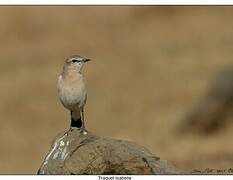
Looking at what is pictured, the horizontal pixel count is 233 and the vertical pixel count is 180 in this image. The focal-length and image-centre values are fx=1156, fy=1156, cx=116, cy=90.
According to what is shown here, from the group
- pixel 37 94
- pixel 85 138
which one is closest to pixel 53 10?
pixel 37 94

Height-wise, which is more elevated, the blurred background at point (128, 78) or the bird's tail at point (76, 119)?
the bird's tail at point (76, 119)

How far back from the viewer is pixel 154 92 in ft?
82.8

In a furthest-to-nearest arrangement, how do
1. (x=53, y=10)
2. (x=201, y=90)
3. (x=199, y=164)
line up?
(x=53, y=10), (x=201, y=90), (x=199, y=164)

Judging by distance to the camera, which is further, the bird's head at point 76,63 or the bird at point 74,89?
the bird's head at point 76,63

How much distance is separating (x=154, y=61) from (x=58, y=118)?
608cm

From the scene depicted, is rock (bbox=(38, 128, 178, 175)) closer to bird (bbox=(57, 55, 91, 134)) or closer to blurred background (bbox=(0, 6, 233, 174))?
bird (bbox=(57, 55, 91, 134))

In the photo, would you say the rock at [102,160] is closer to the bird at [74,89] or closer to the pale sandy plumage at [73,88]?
the bird at [74,89]

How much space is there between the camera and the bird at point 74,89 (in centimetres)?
1259

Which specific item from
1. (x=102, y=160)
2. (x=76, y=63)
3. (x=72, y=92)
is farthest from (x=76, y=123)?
(x=102, y=160)

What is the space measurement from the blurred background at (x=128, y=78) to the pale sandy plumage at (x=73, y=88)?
4.44m

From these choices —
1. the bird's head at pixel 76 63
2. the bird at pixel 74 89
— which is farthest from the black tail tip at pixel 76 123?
the bird's head at pixel 76 63

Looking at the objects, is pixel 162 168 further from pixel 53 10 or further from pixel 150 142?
pixel 53 10

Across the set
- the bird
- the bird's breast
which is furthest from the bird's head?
the bird's breast

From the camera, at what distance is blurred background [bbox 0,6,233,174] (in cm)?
2116
